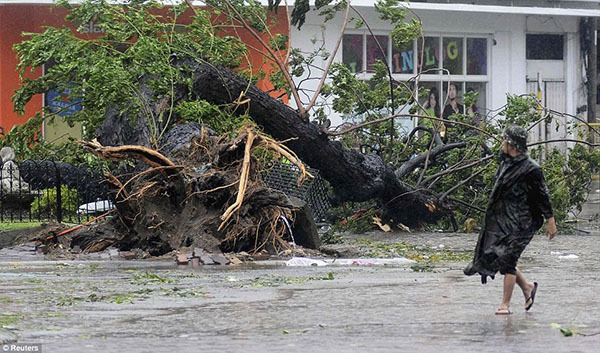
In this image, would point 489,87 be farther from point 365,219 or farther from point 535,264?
point 535,264

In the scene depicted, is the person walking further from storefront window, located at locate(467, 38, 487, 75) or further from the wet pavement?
storefront window, located at locate(467, 38, 487, 75)

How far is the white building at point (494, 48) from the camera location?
95.7 ft

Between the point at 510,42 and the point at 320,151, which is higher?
the point at 510,42

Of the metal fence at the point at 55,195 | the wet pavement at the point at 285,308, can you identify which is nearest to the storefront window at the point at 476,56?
the metal fence at the point at 55,195

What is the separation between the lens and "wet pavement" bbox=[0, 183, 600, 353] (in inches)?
259

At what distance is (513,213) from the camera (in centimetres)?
825

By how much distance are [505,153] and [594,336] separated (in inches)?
74.8

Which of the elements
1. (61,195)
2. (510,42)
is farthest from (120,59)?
(510,42)

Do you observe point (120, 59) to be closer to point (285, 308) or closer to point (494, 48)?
point (285, 308)

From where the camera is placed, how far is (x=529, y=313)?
318 inches

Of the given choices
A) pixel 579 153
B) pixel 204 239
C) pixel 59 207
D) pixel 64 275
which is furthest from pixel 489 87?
pixel 64 275

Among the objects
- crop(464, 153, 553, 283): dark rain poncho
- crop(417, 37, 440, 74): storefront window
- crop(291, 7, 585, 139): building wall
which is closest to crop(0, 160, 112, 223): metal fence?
crop(464, 153, 553, 283): dark rain poncho

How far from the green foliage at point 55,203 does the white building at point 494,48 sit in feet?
39.5

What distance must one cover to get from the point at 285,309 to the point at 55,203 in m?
10.1
